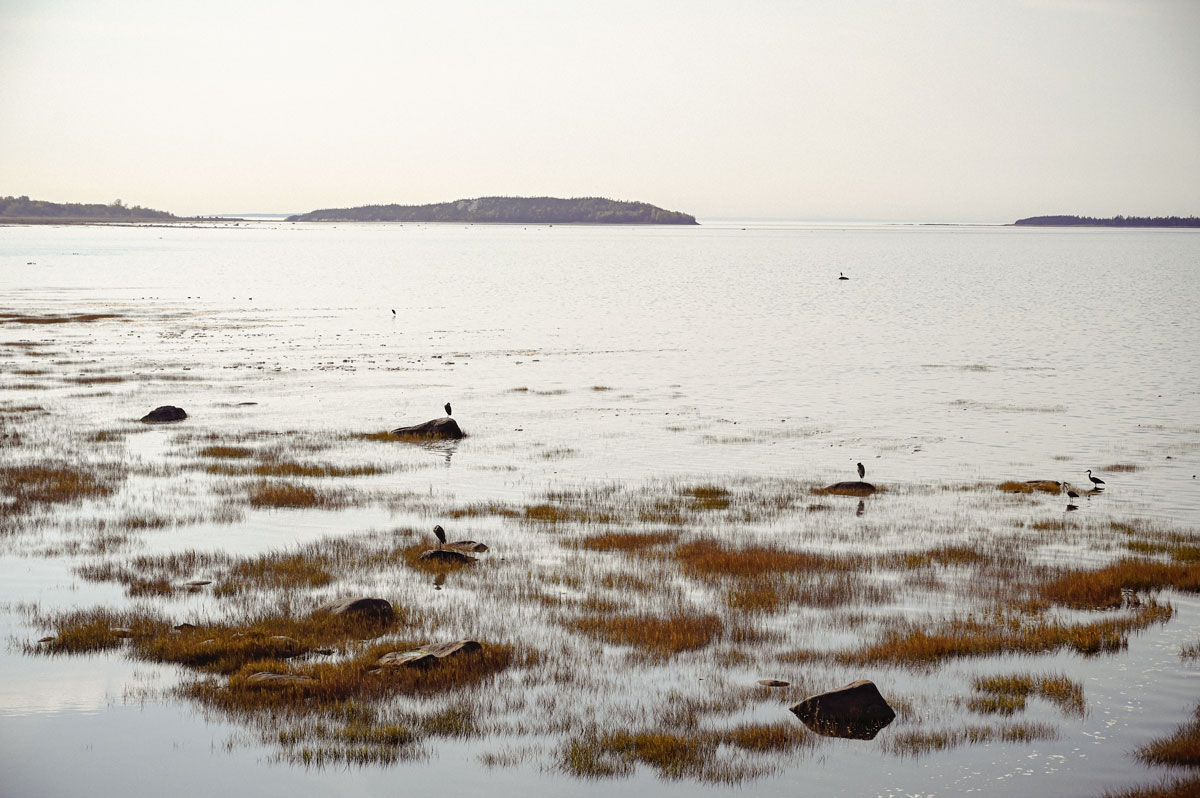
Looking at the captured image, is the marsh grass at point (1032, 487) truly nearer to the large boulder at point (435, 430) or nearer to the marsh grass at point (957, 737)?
the marsh grass at point (957, 737)

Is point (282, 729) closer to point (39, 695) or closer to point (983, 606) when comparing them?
point (39, 695)

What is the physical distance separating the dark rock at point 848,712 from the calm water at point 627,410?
1.43ft

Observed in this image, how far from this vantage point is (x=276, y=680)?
47.8ft

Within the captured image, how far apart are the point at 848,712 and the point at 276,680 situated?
291 inches

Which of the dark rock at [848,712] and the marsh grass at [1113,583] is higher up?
the dark rock at [848,712]

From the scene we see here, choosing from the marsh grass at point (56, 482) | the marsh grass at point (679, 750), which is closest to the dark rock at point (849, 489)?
the marsh grass at point (679, 750)

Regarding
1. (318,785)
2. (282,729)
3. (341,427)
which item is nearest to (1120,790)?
(318,785)

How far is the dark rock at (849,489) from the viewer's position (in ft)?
90.7

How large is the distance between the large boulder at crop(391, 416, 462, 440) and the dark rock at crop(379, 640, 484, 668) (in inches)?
751

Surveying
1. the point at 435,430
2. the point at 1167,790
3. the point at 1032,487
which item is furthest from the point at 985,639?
the point at 435,430

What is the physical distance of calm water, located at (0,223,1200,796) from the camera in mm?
12859

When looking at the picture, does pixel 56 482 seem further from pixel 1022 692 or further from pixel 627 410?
pixel 1022 692

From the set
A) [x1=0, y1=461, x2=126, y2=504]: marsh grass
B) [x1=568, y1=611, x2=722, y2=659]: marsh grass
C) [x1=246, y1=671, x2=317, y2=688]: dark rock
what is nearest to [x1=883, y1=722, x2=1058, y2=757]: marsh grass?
[x1=568, y1=611, x2=722, y2=659]: marsh grass

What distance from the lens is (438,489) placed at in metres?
27.9
